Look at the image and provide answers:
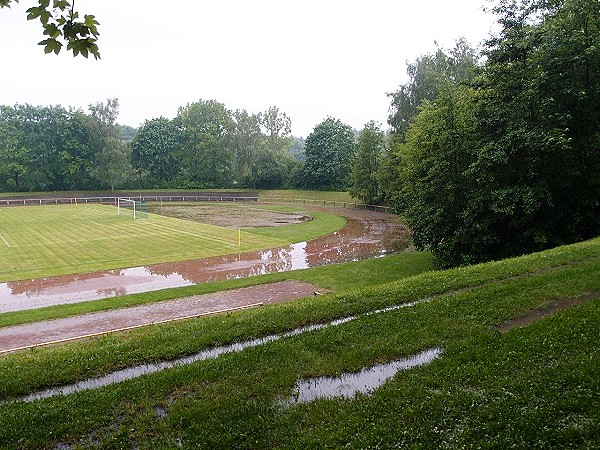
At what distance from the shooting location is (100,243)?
106ft

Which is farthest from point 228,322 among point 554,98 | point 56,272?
point 56,272

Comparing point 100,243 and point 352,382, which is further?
point 100,243

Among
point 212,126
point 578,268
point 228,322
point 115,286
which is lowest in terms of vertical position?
point 115,286

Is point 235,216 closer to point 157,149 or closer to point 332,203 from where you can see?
point 332,203

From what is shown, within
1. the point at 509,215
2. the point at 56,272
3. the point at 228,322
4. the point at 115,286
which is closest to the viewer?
the point at 228,322

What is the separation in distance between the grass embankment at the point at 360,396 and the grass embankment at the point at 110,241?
16.9 metres

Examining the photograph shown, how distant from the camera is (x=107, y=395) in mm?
6934

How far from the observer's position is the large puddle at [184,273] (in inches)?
781

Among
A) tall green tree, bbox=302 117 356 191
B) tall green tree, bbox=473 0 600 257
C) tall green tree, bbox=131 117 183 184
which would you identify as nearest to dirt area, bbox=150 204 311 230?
tall green tree, bbox=302 117 356 191

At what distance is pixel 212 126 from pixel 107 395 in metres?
80.5

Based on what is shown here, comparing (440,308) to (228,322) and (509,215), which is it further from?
(509,215)

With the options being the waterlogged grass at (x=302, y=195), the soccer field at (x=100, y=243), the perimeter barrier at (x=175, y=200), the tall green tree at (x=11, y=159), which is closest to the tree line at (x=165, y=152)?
the tall green tree at (x=11, y=159)

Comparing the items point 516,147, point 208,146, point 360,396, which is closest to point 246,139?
point 208,146

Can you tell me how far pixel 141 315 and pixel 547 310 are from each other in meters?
12.2
